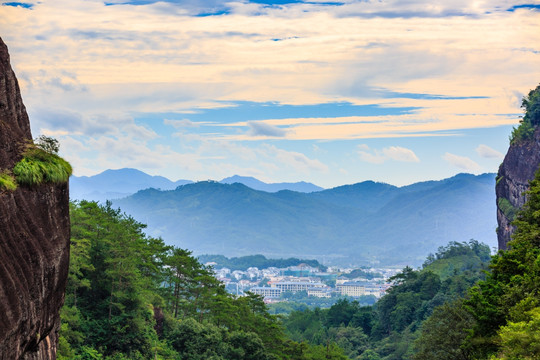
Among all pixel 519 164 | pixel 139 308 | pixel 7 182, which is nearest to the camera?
pixel 7 182

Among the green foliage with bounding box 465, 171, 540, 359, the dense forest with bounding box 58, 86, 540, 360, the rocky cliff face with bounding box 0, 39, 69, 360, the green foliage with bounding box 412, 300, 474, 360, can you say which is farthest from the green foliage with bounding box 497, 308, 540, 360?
the green foliage with bounding box 412, 300, 474, 360

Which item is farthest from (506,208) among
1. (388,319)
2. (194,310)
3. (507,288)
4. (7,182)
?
(7,182)

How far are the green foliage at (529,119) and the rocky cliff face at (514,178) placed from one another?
780 millimetres

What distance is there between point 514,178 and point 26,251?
72740mm

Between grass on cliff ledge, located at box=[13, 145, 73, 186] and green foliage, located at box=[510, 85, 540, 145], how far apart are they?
67.8 metres

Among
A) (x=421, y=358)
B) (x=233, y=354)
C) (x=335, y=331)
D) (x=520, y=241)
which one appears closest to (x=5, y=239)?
(x=520, y=241)

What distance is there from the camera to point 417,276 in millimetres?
108500

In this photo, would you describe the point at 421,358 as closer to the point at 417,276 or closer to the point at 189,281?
the point at 189,281

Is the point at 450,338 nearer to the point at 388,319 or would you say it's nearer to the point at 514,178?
the point at 514,178

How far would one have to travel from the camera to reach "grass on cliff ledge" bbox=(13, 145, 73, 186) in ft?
47.6

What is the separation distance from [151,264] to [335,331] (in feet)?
177

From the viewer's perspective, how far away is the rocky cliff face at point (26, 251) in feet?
44.2

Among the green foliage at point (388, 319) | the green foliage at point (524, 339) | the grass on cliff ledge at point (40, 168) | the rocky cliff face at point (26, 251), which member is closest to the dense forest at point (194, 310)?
the green foliage at point (524, 339)

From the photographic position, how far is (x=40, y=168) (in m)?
15.2
